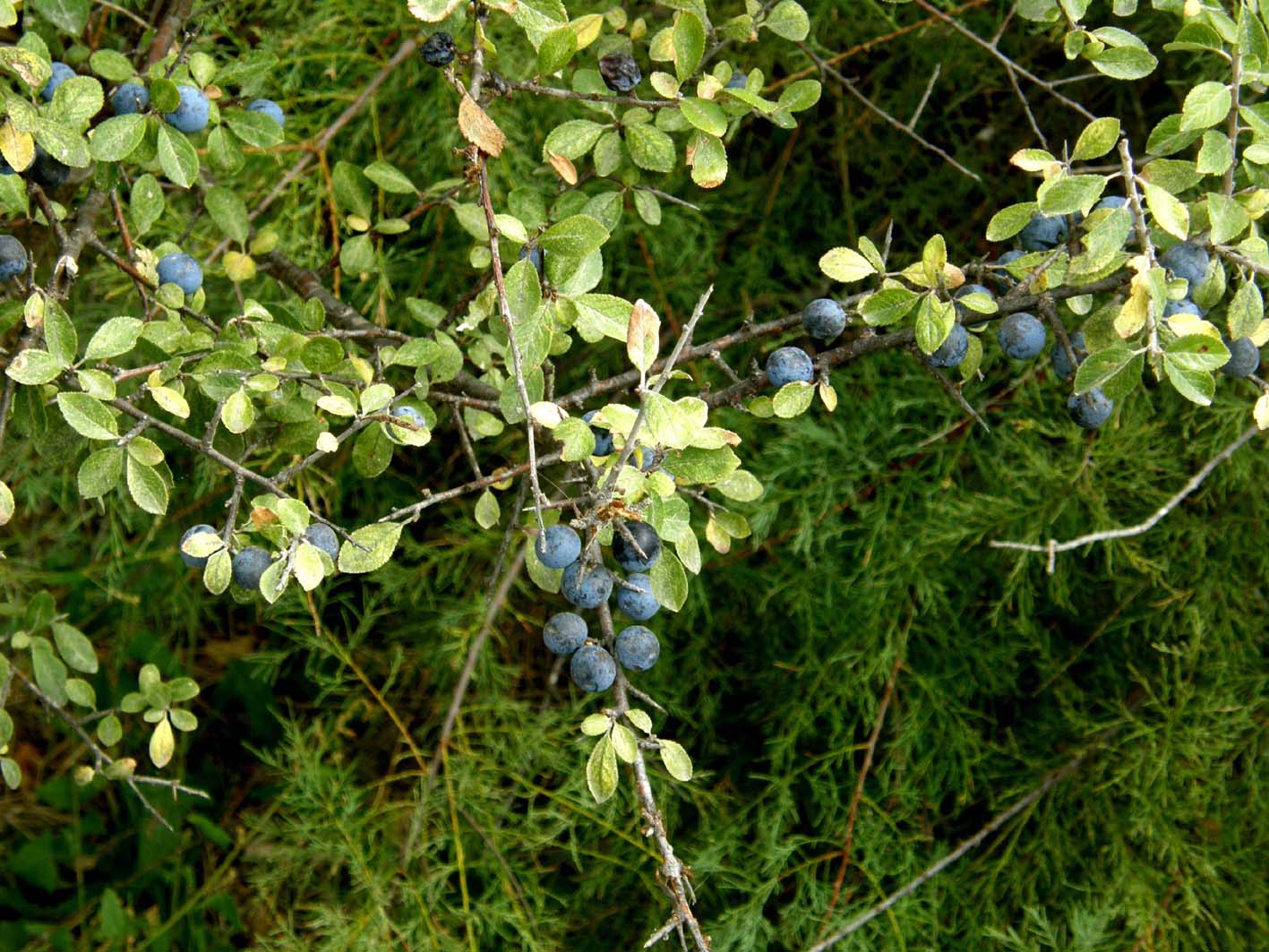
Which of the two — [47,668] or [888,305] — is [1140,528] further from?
[47,668]

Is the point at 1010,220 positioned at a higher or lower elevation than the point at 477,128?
lower

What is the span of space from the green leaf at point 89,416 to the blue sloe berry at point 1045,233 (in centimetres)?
76

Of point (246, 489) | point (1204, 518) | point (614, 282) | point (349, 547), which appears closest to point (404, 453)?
point (246, 489)

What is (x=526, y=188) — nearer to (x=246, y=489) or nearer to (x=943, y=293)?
(x=943, y=293)

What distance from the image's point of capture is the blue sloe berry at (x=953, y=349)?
0.89 metres

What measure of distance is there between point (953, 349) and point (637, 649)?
14.1 inches

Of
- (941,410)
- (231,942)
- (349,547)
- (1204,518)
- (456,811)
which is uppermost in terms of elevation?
(349,547)

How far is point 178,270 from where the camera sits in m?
1.05

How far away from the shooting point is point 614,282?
1.56 metres

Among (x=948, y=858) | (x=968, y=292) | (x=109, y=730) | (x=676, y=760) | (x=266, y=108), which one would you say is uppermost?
(x=266, y=108)

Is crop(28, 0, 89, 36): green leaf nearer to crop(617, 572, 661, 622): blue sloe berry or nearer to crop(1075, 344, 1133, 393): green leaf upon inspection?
crop(617, 572, 661, 622): blue sloe berry

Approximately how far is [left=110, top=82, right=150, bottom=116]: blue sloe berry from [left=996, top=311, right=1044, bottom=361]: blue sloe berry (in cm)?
76

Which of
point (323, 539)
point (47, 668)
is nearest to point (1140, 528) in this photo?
point (323, 539)

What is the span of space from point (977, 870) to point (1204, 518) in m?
0.53
